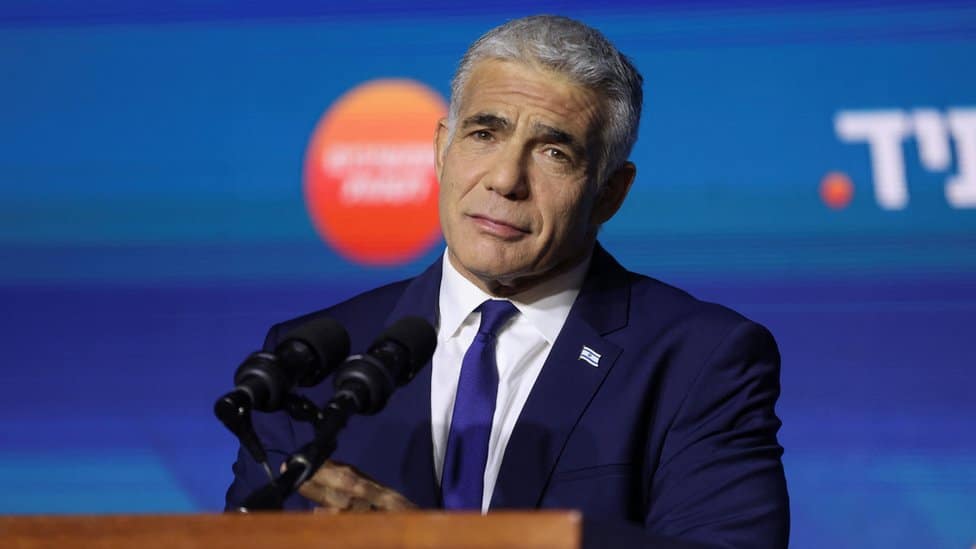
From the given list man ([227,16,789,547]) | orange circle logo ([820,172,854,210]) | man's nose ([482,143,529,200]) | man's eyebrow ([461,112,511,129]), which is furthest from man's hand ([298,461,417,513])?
orange circle logo ([820,172,854,210])

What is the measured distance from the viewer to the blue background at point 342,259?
11.6ft

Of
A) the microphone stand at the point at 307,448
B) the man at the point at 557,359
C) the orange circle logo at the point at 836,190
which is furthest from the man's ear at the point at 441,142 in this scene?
the orange circle logo at the point at 836,190

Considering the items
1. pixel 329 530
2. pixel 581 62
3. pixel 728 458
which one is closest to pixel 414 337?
pixel 329 530

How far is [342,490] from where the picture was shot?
2.08 m

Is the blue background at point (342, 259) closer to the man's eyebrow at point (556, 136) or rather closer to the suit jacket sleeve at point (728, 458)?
the suit jacket sleeve at point (728, 458)

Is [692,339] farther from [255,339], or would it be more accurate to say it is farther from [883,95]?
[255,339]

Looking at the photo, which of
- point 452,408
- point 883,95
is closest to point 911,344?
point 883,95

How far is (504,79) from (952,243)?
142 centimetres

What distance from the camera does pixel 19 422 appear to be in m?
3.98

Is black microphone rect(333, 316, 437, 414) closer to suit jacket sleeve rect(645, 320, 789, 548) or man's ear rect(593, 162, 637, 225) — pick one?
suit jacket sleeve rect(645, 320, 789, 548)

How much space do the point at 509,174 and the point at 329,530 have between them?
116 centimetres

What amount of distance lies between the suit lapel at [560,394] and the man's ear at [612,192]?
0.15m

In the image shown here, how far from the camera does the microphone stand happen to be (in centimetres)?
174

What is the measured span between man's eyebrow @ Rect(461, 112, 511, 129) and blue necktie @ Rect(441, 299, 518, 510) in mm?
355
